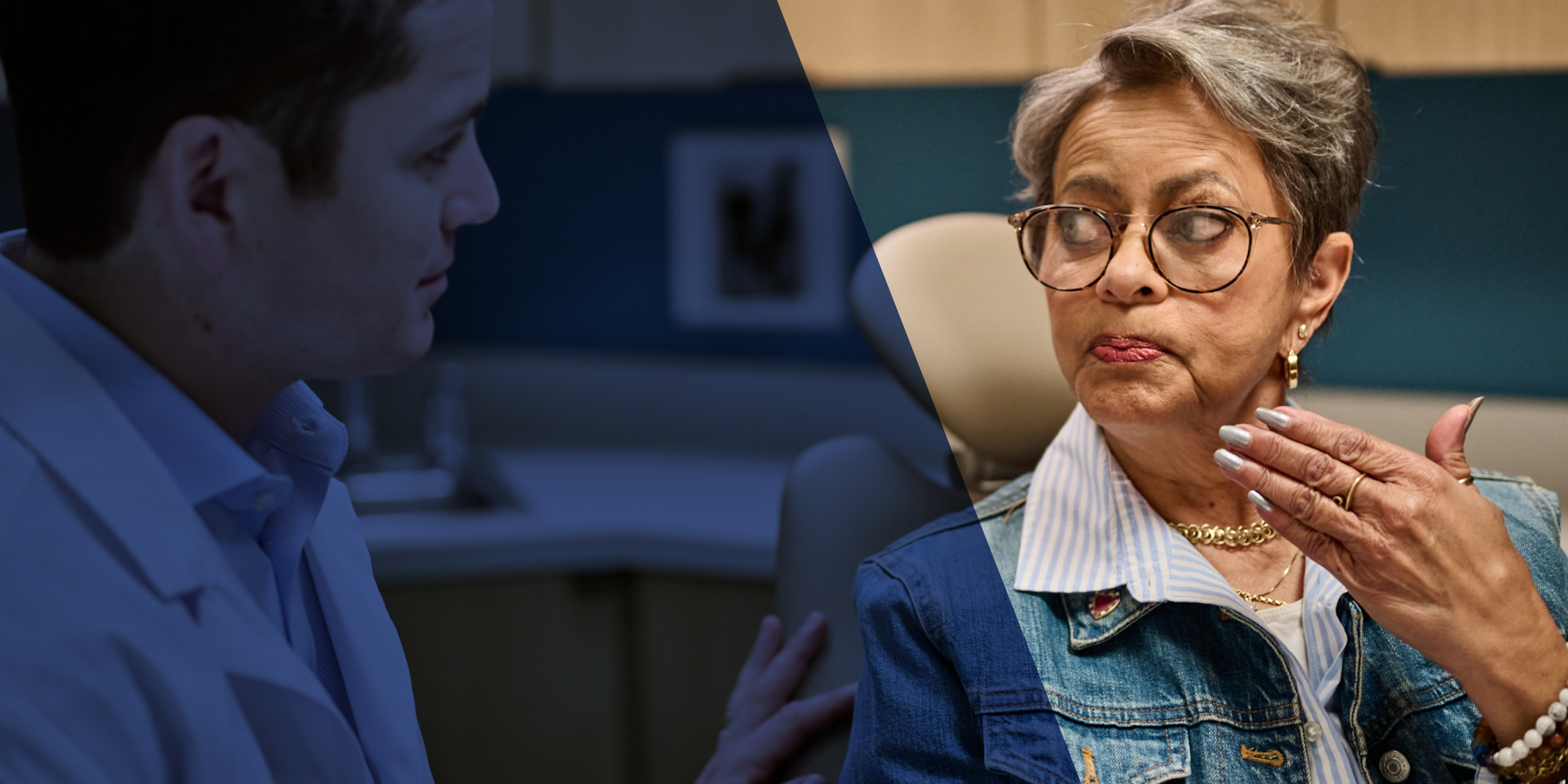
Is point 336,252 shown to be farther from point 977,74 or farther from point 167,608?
point 977,74

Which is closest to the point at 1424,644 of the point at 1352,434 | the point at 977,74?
the point at 1352,434

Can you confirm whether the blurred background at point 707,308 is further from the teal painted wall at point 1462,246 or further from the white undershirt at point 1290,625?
the white undershirt at point 1290,625

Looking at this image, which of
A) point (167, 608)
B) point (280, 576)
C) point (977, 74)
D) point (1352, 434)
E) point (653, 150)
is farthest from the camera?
point (653, 150)

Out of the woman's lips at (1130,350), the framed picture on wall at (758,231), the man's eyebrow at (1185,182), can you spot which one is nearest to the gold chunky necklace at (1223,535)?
the woman's lips at (1130,350)

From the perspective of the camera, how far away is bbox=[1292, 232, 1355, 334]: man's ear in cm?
92

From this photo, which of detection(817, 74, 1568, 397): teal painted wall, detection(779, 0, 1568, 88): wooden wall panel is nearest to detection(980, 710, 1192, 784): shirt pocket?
detection(779, 0, 1568, 88): wooden wall panel

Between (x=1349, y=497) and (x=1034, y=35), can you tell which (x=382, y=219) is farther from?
(x=1034, y=35)

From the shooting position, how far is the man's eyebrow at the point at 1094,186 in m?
0.86

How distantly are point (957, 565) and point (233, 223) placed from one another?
0.63 m

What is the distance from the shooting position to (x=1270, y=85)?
33.8 inches

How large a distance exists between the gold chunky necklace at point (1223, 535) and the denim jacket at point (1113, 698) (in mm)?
94

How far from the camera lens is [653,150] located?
2457mm

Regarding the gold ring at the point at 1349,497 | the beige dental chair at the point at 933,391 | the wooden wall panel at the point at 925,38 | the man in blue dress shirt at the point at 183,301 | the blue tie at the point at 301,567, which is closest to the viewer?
the man in blue dress shirt at the point at 183,301

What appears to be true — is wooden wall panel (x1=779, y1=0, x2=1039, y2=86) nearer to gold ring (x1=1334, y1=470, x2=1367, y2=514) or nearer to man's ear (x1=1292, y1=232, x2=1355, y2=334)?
man's ear (x1=1292, y1=232, x2=1355, y2=334)
